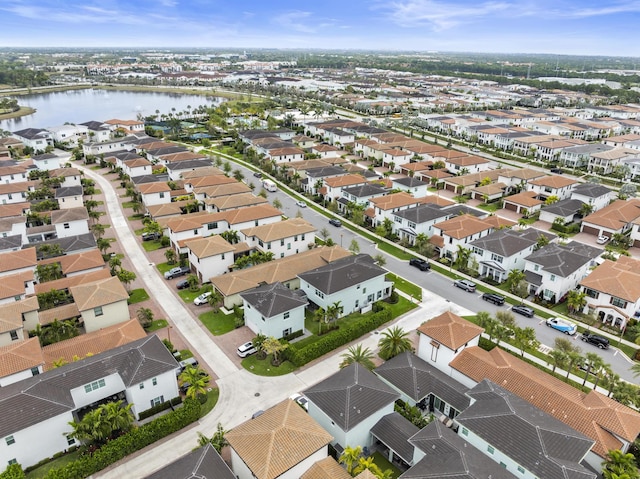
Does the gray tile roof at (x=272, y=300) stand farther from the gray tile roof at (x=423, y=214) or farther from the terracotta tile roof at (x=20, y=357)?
the gray tile roof at (x=423, y=214)

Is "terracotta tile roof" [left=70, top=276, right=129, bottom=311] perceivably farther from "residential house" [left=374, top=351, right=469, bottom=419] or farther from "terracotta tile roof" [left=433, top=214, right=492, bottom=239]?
"terracotta tile roof" [left=433, top=214, right=492, bottom=239]

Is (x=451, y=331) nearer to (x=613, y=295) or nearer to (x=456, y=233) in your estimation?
(x=613, y=295)

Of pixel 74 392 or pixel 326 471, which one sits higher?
pixel 74 392

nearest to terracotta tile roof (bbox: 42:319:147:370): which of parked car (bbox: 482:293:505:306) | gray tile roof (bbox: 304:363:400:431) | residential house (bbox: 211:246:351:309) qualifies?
residential house (bbox: 211:246:351:309)

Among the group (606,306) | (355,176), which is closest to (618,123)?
(355,176)

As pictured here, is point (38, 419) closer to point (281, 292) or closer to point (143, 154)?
point (281, 292)

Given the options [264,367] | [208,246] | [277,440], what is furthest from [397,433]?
[208,246]
